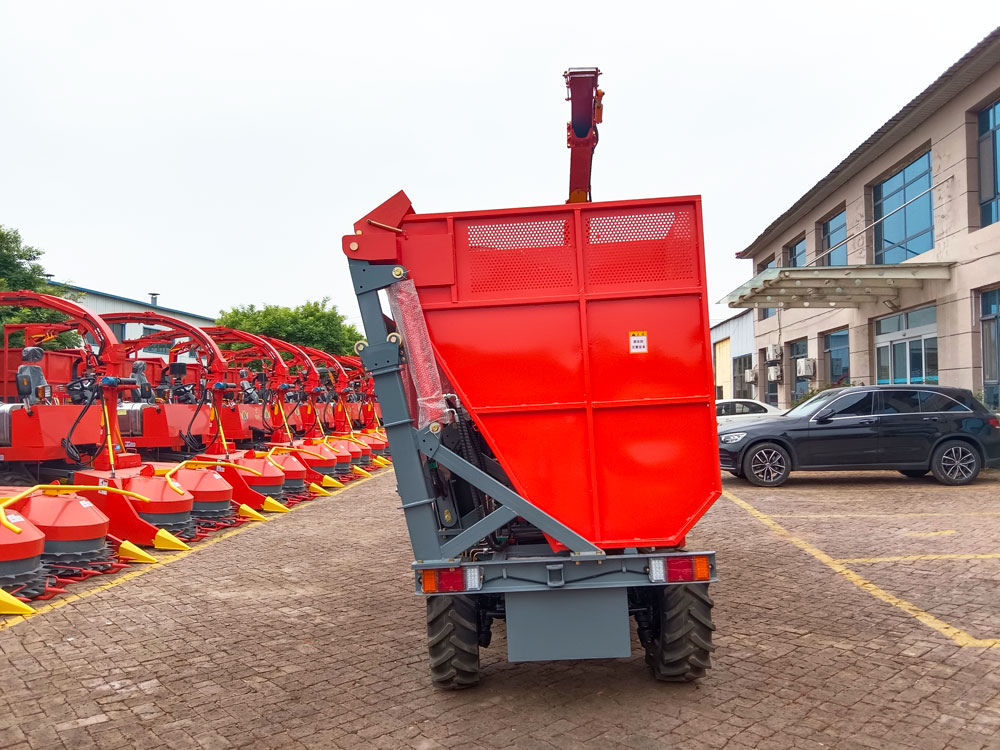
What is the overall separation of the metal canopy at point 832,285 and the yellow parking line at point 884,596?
9.53m

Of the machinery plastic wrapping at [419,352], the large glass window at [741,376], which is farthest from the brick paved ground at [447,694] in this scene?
the large glass window at [741,376]

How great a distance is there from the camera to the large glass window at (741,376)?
113 feet

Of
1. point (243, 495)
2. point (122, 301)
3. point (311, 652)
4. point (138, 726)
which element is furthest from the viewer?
point (122, 301)

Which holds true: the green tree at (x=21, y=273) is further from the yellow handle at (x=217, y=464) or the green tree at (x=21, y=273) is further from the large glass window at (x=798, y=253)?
the large glass window at (x=798, y=253)

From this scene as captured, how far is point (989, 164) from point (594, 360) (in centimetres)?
1538

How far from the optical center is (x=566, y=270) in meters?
4.06

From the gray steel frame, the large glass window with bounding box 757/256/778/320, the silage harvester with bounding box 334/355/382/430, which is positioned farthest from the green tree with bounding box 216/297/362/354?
the gray steel frame

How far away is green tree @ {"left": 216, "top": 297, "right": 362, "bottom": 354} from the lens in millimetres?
39375

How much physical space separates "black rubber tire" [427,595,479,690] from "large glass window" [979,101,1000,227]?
50.5ft

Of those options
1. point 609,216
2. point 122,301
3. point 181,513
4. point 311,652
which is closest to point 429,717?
point 311,652

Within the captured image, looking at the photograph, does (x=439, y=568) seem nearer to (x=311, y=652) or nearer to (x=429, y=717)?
(x=429, y=717)

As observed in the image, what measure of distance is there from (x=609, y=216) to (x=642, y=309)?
0.52 m

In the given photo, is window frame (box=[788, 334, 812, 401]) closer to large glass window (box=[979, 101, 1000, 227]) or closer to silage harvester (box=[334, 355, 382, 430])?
large glass window (box=[979, 101, 1000, 227])

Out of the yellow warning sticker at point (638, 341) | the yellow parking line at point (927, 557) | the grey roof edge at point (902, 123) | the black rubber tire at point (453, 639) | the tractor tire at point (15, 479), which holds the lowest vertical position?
the yellow parking line at point (927, 557)
